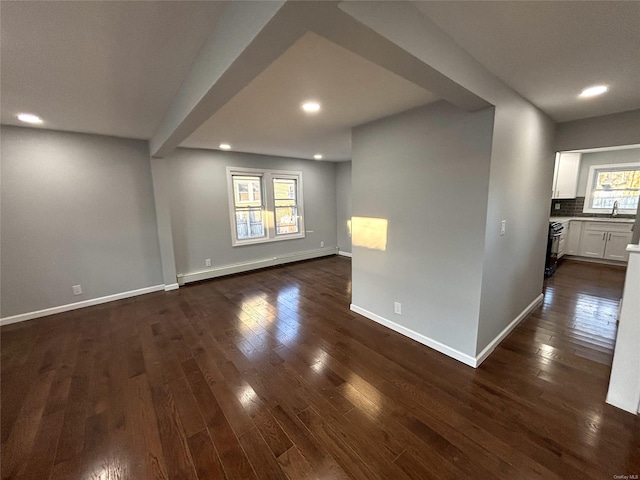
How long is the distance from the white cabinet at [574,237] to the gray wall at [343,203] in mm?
4780

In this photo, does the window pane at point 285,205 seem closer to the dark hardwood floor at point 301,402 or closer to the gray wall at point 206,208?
the gray wall at point 206,208

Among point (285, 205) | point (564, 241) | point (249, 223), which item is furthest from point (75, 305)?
point (564, 241)

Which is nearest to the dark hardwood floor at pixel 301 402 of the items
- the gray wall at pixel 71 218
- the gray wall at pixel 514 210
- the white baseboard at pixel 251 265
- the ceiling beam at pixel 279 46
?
the gray wall at pixel 514 210

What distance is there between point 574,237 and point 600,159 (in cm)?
167

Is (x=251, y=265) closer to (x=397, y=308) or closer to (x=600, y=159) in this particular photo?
(x=397, y=308)

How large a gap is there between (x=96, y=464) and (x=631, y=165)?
27.9ft

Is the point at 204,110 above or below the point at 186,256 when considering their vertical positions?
above

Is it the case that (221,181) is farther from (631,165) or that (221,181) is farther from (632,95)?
(631,165)

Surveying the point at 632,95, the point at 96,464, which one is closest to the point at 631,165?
the point at 632,95

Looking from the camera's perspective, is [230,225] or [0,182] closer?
[0,182]

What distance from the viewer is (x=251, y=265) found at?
516 cm

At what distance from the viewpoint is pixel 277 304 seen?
3.54 m

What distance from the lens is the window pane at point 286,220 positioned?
220 inches

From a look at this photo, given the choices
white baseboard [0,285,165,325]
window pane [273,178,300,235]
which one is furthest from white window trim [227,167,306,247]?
white baseboard [0,285,165,325]
